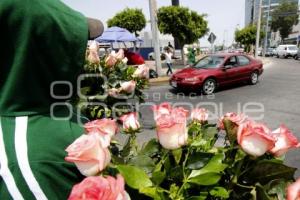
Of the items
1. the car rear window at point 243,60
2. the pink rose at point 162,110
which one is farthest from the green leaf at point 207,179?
the car rear window at point 243,60

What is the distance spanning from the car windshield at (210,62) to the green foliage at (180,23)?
10.8m

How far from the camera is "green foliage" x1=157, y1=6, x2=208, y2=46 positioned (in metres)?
23.6

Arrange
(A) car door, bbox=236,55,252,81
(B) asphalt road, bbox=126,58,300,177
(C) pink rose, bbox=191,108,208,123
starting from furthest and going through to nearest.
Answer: (A) car door, bbox=236,55,252,81
(B) asphalt road, bbox=126,58,300,177
(C) pink rose, bbox=191,108,208,123

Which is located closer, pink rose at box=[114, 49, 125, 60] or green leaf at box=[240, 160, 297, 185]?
green leaf at box=[240, 160, 297, 185]

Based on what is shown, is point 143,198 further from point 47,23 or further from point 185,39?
point 185,39

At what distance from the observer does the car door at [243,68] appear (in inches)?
529

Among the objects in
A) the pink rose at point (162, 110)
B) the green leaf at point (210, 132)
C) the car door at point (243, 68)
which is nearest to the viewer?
the pink rose at point (162, 110)

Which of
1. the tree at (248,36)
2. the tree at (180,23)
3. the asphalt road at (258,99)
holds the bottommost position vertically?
the tree at (248,36)

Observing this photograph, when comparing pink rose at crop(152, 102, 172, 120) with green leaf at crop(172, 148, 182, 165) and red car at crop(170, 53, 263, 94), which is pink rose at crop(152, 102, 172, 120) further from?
red car at crop(170, 53, 263, 94)

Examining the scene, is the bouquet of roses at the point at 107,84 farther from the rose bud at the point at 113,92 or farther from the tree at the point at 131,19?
the tree at the point at 131,19

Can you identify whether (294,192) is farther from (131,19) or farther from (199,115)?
(131,19)

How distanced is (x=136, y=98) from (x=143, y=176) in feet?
7.35

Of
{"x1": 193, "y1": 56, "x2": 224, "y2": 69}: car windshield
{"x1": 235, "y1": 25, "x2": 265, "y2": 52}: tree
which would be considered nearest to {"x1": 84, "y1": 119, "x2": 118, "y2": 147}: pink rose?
{"x1": 193, "y1": 56, "x2": 224, "y2": 69}: car windshield

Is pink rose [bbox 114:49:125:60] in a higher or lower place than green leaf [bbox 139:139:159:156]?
higher
